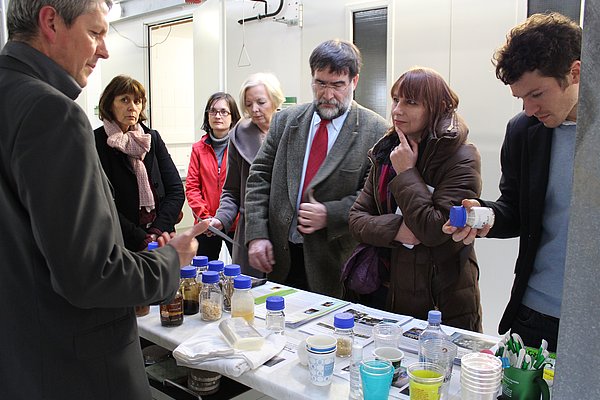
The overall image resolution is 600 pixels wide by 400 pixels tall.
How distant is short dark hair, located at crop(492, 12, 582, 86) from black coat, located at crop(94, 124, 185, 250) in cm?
183

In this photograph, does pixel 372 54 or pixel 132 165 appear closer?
pixel 132 165

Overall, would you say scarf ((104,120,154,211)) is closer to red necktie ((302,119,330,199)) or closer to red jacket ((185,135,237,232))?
red jacket ((185,135,237,232))

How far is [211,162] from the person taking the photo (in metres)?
3.46

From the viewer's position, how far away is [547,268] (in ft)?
5.13

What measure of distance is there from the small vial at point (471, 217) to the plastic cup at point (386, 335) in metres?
0.35

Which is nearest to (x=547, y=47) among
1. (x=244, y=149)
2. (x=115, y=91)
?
(x=244, y=149)

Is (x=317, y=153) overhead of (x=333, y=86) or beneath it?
beneath

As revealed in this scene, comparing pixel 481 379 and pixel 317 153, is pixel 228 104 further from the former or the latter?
pixel 481 379

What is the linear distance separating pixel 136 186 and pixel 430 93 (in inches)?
60.4

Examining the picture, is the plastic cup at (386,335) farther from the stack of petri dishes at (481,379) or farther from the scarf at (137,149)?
the scarf at (137,149)

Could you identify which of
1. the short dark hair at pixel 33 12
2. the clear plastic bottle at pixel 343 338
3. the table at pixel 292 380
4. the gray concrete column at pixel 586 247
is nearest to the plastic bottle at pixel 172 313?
the table at pixel 292 380

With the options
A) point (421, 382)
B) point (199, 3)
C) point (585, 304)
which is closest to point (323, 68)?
point (421, 382)

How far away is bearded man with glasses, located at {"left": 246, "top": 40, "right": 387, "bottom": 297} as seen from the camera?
219 centimetres

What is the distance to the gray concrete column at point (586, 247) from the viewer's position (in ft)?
1.41
